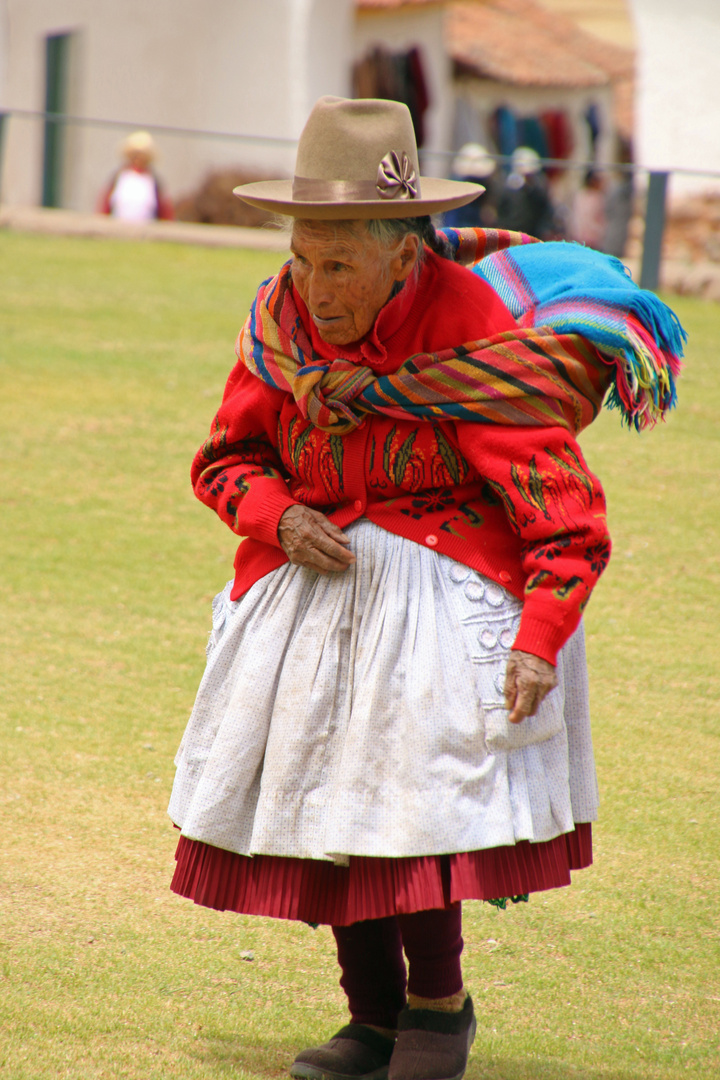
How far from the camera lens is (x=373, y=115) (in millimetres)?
2475

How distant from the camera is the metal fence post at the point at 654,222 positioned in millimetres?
11656

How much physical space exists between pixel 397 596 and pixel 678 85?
17.1 metres

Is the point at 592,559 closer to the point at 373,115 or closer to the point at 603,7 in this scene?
the point at 373,115

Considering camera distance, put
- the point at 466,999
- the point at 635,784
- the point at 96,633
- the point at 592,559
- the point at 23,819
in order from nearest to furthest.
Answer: the point at 592,559 → the point at 466,999 → the point at 23,819 → the point at 635,784 → the point at 96,633

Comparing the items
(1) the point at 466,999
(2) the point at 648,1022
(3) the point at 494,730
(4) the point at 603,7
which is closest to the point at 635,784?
(2) the point at 648,1022


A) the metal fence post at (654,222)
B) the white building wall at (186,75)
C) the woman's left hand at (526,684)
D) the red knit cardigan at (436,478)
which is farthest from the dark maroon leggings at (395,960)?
the white building wall at (186,75)

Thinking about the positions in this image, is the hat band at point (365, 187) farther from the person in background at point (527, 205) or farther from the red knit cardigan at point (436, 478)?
the person in background at point (527, 205)

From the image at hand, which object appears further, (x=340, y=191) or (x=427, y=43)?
(x=427, y=43)

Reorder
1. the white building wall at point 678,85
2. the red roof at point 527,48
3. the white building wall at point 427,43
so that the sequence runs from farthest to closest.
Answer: the red roof at point 527,48 < the white building wall at point 427,43 < the white building wall at point 678,85

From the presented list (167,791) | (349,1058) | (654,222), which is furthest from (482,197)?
(349,1058)

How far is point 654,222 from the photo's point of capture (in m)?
11.7

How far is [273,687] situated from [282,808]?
0.22 meters

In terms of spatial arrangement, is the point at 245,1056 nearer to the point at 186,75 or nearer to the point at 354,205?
the point at 354,205

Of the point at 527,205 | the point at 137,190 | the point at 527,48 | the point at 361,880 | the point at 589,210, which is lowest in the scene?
the point at 361,880
